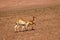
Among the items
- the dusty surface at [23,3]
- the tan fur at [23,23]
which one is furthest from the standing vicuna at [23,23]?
the dusty surface at [23,3]

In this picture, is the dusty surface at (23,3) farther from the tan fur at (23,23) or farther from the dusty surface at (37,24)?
the tan fur at (23,23)

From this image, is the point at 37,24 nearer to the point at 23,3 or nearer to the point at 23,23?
the point at 23,23

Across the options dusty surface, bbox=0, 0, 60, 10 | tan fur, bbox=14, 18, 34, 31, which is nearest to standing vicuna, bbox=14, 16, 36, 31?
tan fur, bbox=14, 18, 34, 31

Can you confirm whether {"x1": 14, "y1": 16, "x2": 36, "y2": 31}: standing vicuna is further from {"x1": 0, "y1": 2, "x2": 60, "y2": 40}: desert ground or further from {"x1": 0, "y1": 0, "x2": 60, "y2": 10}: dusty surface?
{"x1": 0, "y1": 0, "x2": 60, "y2": 10}: dusty surface

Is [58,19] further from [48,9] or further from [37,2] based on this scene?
[37,2]

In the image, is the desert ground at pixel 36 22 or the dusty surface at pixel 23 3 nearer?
the desert ground at pixel 36 22

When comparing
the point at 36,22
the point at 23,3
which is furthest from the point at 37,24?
the point at 23,3

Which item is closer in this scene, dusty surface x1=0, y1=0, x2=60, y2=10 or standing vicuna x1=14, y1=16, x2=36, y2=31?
standing vicuna x1=14, y1=16, x2=36, y2=31

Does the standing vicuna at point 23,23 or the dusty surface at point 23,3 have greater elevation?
the dusty surface at point 23,3

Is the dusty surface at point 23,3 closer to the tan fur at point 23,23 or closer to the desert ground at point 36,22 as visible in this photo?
the desert ground at point 36,22
